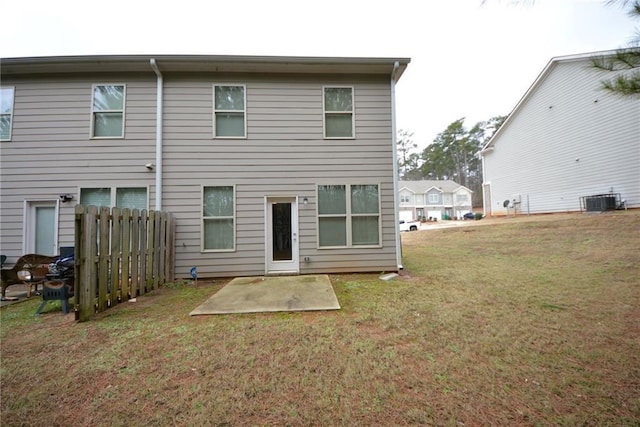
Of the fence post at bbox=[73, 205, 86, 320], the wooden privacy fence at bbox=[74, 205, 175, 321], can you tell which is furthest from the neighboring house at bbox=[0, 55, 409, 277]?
the fence post at bbox=[73, 205, 86, 320]

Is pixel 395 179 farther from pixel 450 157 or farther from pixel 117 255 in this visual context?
pixel 450 157

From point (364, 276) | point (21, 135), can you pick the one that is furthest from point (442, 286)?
→ point (21, 135)

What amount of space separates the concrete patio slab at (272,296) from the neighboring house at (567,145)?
13873 mm

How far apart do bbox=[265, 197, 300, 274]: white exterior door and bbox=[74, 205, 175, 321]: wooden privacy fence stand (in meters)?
2.22

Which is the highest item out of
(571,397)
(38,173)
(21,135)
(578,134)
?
(578,134)

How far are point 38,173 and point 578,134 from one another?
20951 millimetres

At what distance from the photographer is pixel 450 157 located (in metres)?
42.0

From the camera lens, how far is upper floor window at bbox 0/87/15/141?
580 centimetres

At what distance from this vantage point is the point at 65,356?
250 centimetres

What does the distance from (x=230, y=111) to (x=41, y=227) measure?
5.24 meters

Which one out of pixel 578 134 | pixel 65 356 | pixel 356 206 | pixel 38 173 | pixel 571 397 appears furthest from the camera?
pixel 578 134

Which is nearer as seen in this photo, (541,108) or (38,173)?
(38,173)

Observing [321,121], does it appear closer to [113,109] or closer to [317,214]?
[317,214]

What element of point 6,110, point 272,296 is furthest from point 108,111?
point 272,296
